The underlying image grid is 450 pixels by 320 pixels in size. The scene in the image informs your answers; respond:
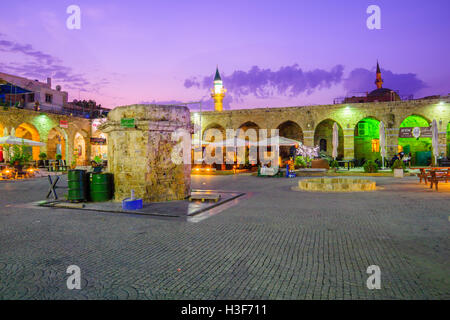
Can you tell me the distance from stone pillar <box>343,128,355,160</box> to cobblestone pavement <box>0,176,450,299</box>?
2164 centimetres

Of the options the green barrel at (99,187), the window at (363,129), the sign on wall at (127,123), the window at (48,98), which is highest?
the window at (48,98)

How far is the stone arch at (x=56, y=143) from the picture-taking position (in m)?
29.8

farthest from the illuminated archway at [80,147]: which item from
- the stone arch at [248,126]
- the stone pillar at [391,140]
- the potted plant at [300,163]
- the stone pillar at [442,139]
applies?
the stone pillar at [442,139]

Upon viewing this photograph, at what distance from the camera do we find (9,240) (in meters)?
4.86

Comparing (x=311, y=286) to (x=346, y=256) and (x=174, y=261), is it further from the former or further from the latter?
(x=174, y=261)

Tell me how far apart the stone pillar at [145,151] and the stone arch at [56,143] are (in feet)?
80.6

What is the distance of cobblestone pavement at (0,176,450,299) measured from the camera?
2.99 metres

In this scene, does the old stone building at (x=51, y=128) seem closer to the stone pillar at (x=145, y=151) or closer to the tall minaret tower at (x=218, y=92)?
the tall minaret tower at (x=218, y=92)

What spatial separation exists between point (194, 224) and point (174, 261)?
2089 mm

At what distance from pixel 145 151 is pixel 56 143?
31.6 metres

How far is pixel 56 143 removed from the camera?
34.3m

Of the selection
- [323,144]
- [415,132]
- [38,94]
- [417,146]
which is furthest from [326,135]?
[38,94]

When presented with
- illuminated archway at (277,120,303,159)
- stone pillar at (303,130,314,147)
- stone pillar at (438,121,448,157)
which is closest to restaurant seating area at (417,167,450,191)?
stone pillar at (303,130,314,147)
